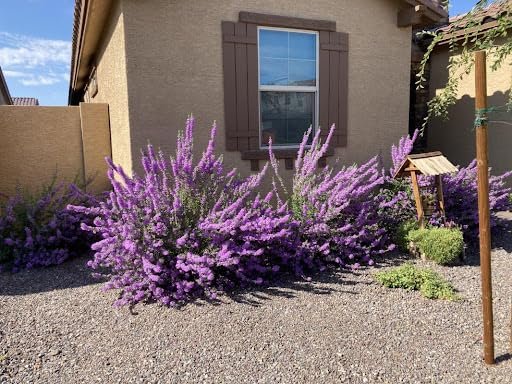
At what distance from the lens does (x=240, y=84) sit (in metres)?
5.29

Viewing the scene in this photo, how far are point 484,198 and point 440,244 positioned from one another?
2.05 metres

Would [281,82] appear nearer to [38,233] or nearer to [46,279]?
[38,233]

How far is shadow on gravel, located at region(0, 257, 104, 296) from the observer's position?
418 centimetres

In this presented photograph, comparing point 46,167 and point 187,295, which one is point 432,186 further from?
point 46,167

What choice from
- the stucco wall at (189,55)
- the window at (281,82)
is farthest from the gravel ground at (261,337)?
the window at (281,82)

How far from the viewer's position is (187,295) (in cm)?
379

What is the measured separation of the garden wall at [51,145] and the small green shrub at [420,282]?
4.12 metres

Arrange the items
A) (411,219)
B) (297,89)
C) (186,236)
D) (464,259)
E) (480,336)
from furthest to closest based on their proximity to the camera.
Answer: (297,89) < (411,219) < (464,259) < (186,236) < (480,336)

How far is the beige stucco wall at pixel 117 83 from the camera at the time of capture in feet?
16.2

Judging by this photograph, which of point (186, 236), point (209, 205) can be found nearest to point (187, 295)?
point (186, 236)

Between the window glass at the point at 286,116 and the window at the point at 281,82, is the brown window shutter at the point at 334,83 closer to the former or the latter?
the window at the point at 281,82

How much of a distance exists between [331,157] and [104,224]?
3.33 meters

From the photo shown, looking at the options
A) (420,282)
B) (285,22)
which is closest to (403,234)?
(420,282)

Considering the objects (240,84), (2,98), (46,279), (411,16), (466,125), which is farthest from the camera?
(2,98)
